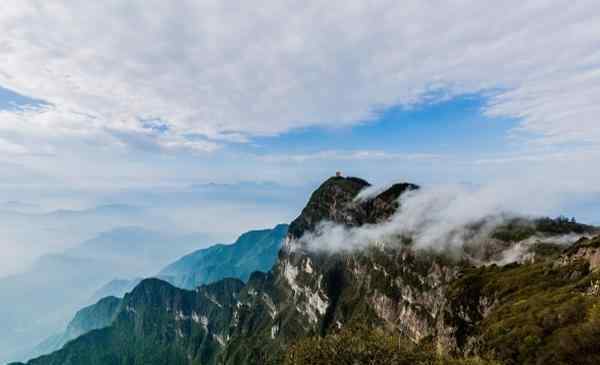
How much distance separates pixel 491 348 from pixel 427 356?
33.4 meters

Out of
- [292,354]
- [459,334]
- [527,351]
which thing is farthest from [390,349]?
[459,334]

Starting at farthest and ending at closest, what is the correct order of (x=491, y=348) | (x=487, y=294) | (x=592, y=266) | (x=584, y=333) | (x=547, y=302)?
1. (x=487, y=294)
2. (x=592, y=266)
3. (x=547, y=302)
4. (x=491, y=348)
5. (x=584, y=333)

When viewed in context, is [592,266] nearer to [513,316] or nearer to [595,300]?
[513,316]

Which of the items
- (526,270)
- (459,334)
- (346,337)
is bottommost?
(459,334)

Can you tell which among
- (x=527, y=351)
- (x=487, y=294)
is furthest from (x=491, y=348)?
(x=487, y=294)

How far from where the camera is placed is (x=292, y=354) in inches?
3752

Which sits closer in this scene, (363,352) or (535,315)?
(363,352)

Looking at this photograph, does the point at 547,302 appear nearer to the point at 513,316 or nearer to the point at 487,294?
the point at 513,316

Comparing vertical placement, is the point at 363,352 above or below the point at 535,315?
above

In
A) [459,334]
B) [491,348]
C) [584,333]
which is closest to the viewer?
[584,333]

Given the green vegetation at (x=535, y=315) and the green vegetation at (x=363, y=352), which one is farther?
the green vegetation at (x=535, y=315)

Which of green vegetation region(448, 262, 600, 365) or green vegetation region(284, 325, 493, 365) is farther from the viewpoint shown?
green vegetation region(448, 262, 600, 365)

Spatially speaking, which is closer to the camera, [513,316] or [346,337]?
[346,337]

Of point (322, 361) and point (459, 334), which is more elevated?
point (322, 361)
